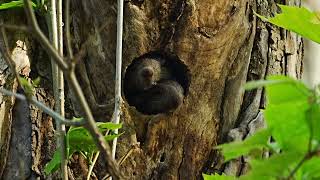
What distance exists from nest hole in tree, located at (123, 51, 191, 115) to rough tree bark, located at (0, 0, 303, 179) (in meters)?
0.02

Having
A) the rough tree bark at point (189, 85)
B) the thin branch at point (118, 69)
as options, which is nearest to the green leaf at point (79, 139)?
the thin branch at point (118, 69)

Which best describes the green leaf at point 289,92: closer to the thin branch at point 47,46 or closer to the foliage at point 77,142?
the thin branch at point 47,46

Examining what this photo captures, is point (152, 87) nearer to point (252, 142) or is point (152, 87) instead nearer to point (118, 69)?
point (118, 69)

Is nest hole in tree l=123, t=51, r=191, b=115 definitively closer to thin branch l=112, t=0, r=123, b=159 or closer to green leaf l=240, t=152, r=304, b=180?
thin branch l=112, t=0, r=123, b=159

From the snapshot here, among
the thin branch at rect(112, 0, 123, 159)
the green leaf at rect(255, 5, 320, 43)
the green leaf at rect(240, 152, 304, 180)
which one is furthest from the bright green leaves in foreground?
the thin branch at rect(112, 0, 123, 159)

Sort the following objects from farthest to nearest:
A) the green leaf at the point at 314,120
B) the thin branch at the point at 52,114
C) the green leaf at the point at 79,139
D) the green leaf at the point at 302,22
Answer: the green leaf at the point at 79,139
the green leaf at the point at 302,22
the thin branch at the point at 52,114
the green leaf at the point at 314,120

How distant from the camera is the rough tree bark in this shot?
1.65m

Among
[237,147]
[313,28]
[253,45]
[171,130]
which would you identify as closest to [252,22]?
[253,45]

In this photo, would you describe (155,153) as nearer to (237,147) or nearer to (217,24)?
(217,24)

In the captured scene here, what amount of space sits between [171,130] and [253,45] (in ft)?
1.11

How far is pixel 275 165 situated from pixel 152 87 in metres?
1.12

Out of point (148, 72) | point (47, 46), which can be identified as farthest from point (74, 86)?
point (148, 72)

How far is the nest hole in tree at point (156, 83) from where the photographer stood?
1663mm

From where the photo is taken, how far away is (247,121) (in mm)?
1714
